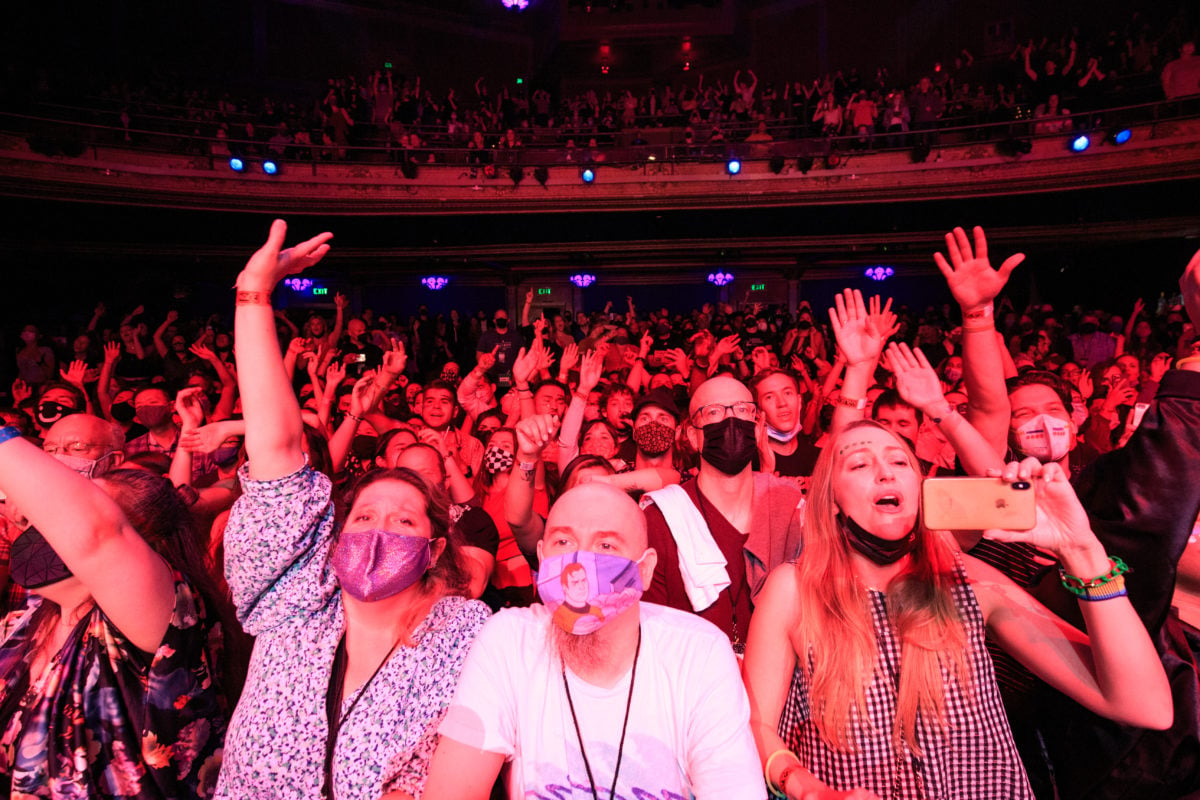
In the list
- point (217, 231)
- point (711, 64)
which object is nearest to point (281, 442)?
point (217, 231)

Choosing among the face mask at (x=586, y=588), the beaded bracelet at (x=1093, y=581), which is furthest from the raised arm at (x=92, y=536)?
the beaded bracelet at (x=1093, y=581)

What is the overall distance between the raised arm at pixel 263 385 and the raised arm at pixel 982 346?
2140mm

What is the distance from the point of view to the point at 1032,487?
1.35 meters

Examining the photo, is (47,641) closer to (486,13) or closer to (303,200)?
(303,200)

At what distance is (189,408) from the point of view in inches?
114

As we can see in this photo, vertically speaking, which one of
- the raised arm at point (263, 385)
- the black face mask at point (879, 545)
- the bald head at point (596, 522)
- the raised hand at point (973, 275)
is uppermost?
the raised hand at point (973, 275)

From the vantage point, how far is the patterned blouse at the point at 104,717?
1528mm

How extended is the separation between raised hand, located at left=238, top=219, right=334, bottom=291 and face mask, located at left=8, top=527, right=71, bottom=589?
79cm

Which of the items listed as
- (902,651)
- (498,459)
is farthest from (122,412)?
(902,651)

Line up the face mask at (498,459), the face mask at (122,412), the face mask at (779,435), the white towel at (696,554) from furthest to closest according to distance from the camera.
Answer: the face mask at (122,412)
the face mask at (498,459)
the face mask at (779,435)
the white towel at (696,554)

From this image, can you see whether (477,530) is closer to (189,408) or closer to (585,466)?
(585,466)

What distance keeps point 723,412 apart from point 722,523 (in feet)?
1.39

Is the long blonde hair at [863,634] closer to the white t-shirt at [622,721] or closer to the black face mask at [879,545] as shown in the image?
the black face mask at [879,545]

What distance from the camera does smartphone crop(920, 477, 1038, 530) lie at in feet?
4.37
